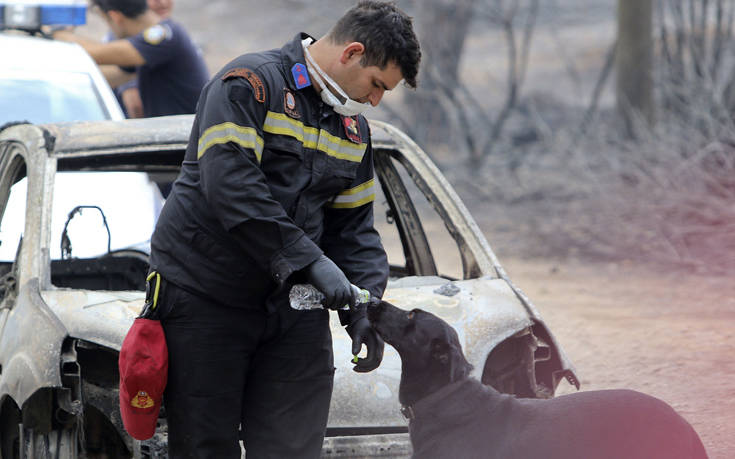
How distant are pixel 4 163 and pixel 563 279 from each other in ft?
17.3

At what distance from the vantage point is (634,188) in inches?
368

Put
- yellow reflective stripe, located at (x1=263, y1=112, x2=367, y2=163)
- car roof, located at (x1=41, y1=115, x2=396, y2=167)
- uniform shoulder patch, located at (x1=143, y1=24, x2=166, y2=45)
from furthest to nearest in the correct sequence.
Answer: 1. uniform shoulder patch, located at (x1=143, y1=24, x2=166, y2=45)
2. car roof, located at (x1=41, y1=115, x2=396, y2=167)
3. yellow reflective stripe, located at (x1=263, y1=112, x2=367, y2=163)

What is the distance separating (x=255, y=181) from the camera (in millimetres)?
2525

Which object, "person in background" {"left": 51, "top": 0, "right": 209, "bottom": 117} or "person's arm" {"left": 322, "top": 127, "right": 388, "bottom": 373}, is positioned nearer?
"person's arm" {"left": 322, "top": 127, "right": 388, "bottom": 373}

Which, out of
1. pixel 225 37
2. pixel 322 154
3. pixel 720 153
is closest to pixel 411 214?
pixel 322 154

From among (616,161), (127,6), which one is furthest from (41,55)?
(616,161)

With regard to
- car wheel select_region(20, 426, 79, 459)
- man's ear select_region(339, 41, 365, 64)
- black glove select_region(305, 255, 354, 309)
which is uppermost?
man's ear select_region(339, 41, 365, 64)

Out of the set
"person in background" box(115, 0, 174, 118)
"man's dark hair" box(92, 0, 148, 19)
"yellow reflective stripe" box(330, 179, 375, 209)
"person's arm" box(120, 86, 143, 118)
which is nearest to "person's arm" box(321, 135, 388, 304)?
"yellow reflective stripe" box(330, 179, 375, 209)

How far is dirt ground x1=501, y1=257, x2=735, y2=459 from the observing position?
194 inches

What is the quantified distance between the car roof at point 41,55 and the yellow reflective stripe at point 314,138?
3.36m

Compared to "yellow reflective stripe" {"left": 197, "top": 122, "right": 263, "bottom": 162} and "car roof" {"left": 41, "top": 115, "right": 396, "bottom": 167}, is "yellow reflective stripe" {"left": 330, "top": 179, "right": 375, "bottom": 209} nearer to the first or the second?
"yellow reflective stripe" {"left": 197, "top": 122, "right": 263, "bottom": 162}

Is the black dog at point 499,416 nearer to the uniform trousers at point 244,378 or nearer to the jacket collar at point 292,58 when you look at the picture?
the uniform trousers at point 244,378

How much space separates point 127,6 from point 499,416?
15.4 ft

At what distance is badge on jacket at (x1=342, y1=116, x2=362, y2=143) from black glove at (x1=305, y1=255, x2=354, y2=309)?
0.41 metres
